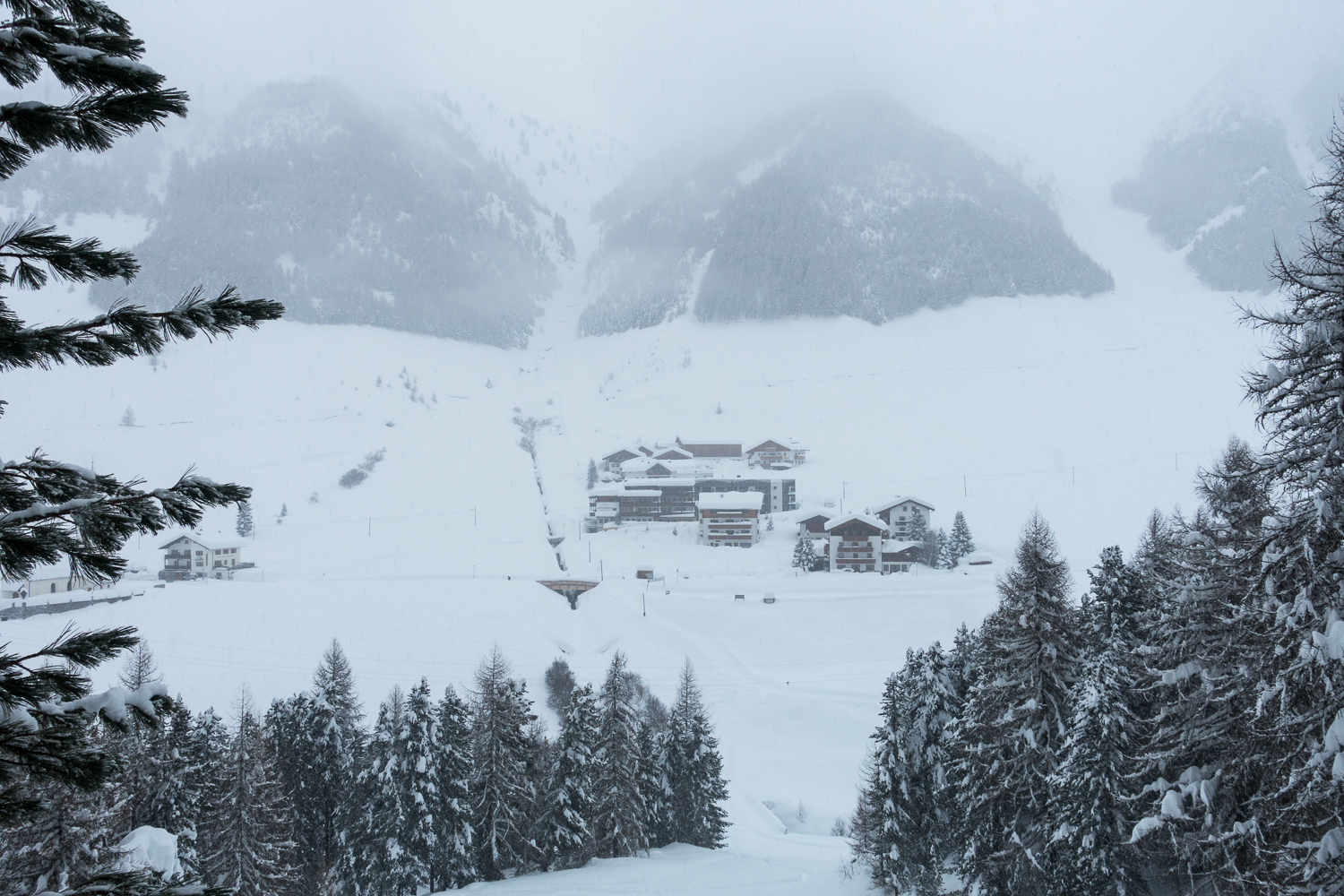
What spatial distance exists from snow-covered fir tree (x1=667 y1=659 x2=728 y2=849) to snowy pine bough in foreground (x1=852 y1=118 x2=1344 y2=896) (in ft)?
19.0

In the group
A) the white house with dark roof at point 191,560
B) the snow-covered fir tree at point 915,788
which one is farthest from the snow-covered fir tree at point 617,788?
the white house with dark roof at point 191,560

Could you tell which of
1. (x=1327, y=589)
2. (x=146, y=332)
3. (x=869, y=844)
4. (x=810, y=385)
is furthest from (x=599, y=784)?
(x=810, y=385)

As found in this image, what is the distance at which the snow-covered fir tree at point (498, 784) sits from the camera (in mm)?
22828

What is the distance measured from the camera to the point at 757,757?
35688 millimetres

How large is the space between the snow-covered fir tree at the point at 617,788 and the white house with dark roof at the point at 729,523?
3888 cm

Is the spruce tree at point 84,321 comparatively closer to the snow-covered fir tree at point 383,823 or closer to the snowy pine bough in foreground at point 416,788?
the snowy pine bough in foreground at point 416,788

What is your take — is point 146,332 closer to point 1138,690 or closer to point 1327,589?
point 1327,589

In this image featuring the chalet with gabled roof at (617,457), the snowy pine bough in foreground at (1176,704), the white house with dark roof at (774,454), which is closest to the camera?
the snowy pine bough in foreground at (1176,704)

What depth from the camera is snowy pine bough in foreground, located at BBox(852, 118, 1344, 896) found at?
23.9ft

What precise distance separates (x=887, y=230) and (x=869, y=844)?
147632mm

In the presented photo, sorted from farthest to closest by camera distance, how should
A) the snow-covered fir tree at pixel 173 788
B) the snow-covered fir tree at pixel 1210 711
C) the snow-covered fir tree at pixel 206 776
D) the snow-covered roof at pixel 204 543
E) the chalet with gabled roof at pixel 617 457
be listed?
1. the chalet with gabled roof at pixel 617 457
2. the snow-covered roof at pixel 204 543
3. the snow-covered fir tree at pixel 206 776
4. the snow-covered fir tree at pixel 173 788
5. the snow-covered fir tree at pixel 1210 711

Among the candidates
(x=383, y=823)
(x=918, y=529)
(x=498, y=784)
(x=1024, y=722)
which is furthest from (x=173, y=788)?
(x=918, y=529)

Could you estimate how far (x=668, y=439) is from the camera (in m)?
102

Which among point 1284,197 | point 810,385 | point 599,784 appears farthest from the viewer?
point 1284,197
